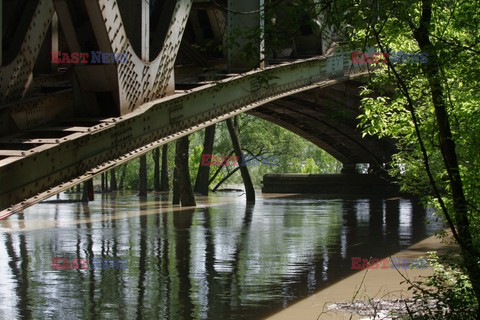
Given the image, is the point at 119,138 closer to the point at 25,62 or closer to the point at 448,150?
the point at 25,62

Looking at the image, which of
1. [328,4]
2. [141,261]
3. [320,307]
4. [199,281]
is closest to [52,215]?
[141,261]

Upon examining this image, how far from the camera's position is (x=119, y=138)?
11086 mm

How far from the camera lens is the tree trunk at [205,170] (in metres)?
40.5

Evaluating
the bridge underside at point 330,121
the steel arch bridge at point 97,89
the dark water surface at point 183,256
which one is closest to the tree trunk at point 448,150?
the steel arch bridge at point 97,89

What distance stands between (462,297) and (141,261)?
8.78 m

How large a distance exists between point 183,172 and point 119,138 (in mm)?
20185

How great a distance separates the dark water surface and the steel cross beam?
2.32m

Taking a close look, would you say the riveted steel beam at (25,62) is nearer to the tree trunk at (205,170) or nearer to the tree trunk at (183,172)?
the tree trunk at (183,172)

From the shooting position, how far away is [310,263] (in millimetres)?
16859

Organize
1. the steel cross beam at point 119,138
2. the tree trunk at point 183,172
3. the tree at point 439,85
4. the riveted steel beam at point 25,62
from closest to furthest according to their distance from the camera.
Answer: the tree at point 439,85, the steel cross beam at point 119,138, the riveted steel beam at point 25,62, the tree trunk at point 183,172

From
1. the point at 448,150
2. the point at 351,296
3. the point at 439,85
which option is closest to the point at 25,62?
the point at 439,85

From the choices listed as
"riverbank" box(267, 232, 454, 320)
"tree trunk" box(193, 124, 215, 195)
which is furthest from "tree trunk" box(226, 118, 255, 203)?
"riverbank" box(267, 232, 454, 320)

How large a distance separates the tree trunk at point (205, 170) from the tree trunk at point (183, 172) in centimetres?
676

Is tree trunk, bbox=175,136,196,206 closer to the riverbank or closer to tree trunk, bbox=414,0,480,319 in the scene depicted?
the riverbank
